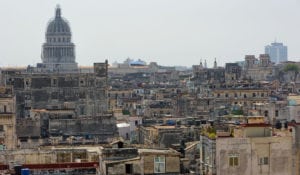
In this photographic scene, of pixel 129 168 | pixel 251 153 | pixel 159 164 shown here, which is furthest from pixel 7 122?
pixel 251 153

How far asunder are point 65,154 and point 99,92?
79.3 metres

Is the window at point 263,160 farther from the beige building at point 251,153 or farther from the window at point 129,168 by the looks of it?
the window at point 129,168

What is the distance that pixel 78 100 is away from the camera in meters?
130

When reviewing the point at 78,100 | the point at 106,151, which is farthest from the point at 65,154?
the point at 78,100

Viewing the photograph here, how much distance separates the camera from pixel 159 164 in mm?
44188

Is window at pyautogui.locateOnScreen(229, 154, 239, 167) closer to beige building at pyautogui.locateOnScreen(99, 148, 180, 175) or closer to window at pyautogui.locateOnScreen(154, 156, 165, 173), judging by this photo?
beige building at pyautogui.locateOnScreen(99, 148, 180, 175)

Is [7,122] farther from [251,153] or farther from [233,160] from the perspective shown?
[251,153]

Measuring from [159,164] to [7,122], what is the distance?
38.9 metres

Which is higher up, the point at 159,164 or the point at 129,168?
the point at 159,164

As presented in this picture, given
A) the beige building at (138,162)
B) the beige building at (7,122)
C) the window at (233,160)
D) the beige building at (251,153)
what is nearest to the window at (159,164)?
the beige building at (138,162)

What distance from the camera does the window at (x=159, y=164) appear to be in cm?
4406

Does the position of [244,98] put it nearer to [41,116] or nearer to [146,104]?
[146,104]

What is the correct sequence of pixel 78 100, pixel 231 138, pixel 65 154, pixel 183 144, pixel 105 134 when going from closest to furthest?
pixel 231 138 < pixel 65 154 < pixel 183 144 < pixel 105 134 < pixel 78 100

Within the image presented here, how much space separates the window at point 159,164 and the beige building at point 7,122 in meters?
30.6
